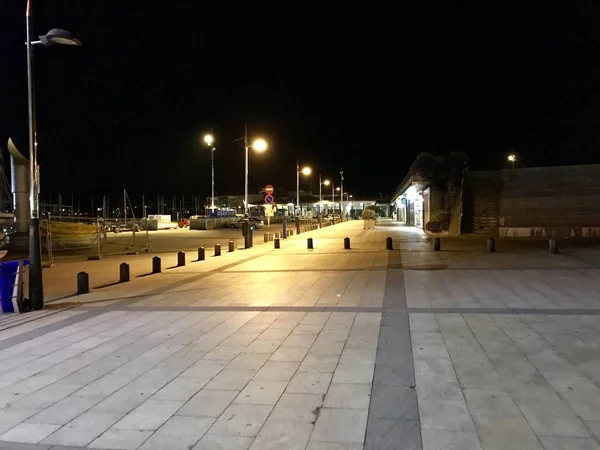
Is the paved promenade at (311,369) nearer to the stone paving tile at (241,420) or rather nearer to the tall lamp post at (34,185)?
the stone paving tile at (241,420)

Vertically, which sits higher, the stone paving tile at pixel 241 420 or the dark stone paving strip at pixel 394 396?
the dark stone paving strip at pixel 394 396

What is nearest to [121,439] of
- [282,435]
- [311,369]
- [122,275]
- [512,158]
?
[282,435]

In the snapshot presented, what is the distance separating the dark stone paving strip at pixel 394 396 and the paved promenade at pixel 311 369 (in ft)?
0.06

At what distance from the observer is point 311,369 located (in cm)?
568

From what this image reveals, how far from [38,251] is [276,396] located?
7158 millimetres

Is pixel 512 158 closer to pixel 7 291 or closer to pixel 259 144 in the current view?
pixel 259 144

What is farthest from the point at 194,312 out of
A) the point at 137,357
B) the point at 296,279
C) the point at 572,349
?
the point at 572,349

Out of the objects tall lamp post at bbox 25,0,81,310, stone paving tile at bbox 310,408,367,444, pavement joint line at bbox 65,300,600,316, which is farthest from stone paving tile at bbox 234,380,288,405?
tall lamp post at bbox 25,0,81,310

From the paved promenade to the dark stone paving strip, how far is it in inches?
0.8

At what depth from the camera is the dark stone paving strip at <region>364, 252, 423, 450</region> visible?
12.8ft

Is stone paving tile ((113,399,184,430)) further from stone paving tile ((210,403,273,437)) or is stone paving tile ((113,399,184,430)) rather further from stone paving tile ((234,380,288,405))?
stone paving tile ((234,380,288,405))

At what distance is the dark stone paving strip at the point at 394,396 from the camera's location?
3.89m

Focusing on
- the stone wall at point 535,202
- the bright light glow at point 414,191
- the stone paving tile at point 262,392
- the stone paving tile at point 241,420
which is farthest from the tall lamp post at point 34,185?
the bright light glow at point 414,191

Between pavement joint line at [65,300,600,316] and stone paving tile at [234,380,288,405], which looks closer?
stone paving tile at [234,380,288,405]
